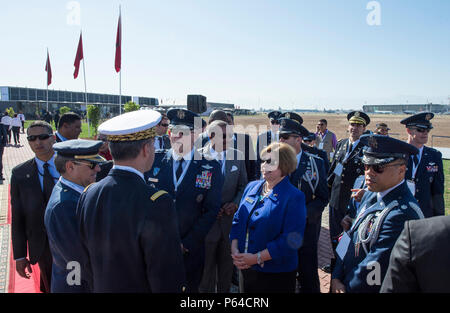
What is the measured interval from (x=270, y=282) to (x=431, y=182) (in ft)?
9.07

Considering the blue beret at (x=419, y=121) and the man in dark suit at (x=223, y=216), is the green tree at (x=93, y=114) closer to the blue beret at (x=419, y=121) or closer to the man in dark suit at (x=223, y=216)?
the man in dark suit at (x=223, y=216)

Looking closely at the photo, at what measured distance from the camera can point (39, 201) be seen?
301 cm

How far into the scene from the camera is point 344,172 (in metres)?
4.60

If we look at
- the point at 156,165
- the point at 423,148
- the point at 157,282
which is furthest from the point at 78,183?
the point at 423,148

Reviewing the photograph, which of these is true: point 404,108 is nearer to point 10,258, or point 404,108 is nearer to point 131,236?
point 10,258

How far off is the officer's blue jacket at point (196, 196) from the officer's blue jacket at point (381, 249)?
1268 mm

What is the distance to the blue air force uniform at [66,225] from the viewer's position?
1.92m

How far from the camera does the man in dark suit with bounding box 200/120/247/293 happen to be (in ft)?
11.3

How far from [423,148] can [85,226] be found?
418 cm

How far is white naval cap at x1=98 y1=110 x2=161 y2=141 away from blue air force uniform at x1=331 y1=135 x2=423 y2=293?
159cm

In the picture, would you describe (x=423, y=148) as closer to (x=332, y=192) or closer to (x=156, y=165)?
(x=332, y=192)

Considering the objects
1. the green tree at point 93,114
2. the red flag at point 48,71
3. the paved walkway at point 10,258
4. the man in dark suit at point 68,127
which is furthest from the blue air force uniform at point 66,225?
the red flag at point 48,71

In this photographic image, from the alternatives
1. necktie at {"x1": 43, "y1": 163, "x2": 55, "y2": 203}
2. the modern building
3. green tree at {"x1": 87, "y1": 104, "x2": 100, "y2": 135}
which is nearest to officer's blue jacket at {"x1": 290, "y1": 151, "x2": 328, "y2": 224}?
necktie at {"x1": 43, "y1": 163, "x2": 55, "y2": 203}

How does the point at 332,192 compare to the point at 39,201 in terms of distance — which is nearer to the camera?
the point at 39,201
